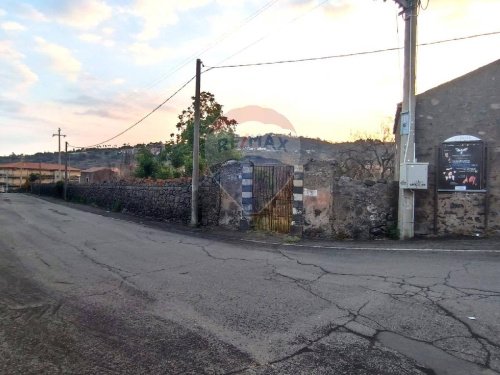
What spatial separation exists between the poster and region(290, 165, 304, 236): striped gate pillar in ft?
12.8

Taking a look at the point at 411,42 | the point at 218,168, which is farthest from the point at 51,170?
the point at 411,42

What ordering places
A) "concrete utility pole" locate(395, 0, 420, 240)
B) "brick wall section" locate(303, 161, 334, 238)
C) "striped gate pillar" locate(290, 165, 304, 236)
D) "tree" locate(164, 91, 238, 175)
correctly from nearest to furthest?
"concrete utility pole" locate(395, 0, 420, 240), "brick wall section" locate(303, 161, 334, 238), "striped gate pillar" locate(290, 165, 304, 236), "tree" locate(164, 91, 238, 175)

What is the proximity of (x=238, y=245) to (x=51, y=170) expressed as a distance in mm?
108691

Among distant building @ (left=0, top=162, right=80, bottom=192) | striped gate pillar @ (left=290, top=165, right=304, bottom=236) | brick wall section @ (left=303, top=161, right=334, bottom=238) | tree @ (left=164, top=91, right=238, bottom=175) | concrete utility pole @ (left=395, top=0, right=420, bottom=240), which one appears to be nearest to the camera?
concrete utility pole @ (left=395, top=0, right=420, bottom=240)

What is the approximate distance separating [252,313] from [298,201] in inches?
302

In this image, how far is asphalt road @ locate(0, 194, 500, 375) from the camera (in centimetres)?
372

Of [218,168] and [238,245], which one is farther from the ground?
[218,168]

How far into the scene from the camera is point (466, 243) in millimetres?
10273

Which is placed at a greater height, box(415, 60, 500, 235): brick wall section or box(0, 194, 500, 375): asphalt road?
box(415, 60, 500, 235): brick wall section

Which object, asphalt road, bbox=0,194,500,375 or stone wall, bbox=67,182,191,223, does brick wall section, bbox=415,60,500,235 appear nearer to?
asphalt road, bbox=0,194,500,375

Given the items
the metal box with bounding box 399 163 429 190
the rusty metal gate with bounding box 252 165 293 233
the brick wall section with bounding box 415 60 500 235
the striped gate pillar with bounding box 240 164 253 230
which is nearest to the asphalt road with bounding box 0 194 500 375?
the brick wall section with bounding box 415 60 500 235

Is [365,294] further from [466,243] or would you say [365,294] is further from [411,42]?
[411,42]

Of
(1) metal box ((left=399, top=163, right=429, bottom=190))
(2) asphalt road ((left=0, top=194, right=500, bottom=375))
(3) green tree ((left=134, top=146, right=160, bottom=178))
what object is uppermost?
(3) green tree ((left=134, top=146, right=160, bottom=178))

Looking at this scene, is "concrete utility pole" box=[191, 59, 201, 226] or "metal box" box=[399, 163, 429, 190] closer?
"metal box" box=[399, 163, 429, 190]
